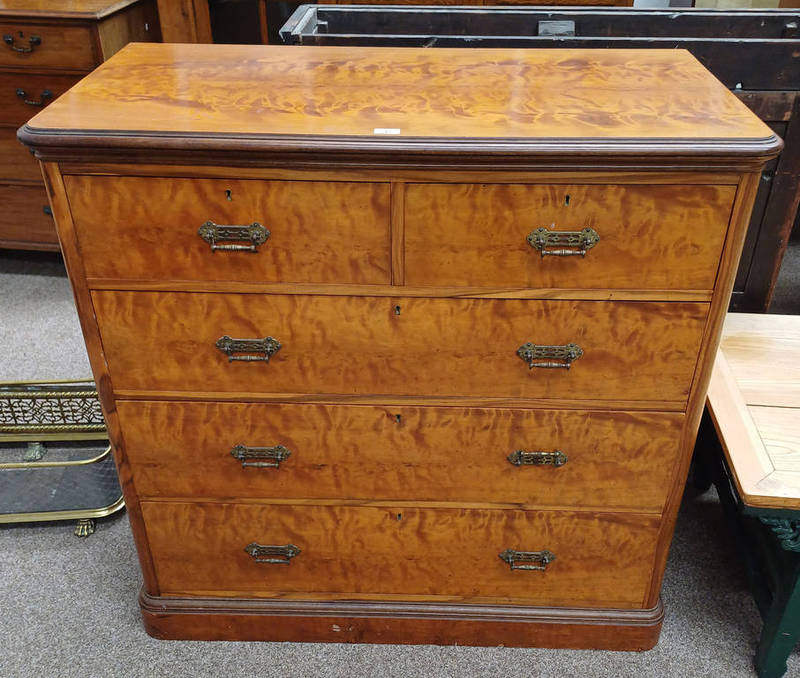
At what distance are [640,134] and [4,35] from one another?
233cm

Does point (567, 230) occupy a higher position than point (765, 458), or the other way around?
point (567, 230)

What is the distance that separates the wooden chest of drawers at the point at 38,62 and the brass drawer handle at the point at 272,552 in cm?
186

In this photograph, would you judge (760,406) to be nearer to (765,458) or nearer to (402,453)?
(765,458)

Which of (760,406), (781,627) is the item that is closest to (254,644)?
(781,627)

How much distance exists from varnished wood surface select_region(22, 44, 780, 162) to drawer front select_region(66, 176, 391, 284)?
0.08 metres

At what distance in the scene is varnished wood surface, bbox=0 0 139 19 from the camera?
2.50 metres

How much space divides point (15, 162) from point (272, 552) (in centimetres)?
203

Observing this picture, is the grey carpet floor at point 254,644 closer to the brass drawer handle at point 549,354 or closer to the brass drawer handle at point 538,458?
the brass drawer handle at point 538,458

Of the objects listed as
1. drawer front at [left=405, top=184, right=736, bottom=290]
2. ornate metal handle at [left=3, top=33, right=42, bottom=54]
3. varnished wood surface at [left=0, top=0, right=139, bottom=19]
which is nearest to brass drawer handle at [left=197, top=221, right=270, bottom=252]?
drawer front at [left=405, top=184, right=736, bottom=290]

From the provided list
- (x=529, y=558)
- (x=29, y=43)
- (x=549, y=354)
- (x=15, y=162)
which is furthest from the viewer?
(x=15, y=162)

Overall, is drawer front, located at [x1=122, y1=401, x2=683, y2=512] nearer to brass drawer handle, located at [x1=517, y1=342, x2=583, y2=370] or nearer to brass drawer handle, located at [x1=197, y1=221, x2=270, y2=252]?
brass drawer handle, located at [x1=517, y1=342, x2=583, y2=370]

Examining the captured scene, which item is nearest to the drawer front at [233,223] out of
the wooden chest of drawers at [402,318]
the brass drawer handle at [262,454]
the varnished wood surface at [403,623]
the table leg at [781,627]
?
the wooden chest of drawers at [402,318]

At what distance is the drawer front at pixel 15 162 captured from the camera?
280 centimetres

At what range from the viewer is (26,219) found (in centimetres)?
292
